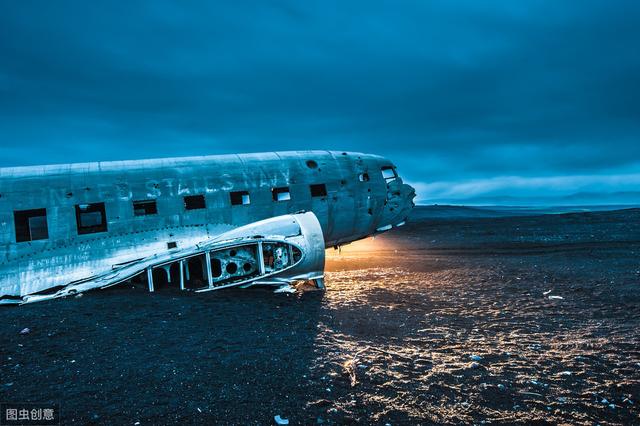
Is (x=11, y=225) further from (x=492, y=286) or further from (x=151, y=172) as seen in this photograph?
(x=492, y=286)

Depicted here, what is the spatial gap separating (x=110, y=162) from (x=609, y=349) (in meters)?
16.3

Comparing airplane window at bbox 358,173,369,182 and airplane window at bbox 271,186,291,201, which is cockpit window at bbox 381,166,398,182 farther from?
airplane window at bbox 271,186,291,201

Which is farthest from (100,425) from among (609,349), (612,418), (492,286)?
(492,286)

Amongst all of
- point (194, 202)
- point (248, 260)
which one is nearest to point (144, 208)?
point (194, 202)

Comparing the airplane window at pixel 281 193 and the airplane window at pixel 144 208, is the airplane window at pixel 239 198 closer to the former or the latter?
the airplane window at pixel 281 193

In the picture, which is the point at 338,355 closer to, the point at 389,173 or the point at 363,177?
the point at 363,177

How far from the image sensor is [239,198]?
544 inches

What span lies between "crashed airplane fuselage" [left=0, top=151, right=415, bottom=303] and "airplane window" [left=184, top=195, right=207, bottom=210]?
0.12ft

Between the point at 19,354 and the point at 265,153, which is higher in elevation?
the point at 265,153

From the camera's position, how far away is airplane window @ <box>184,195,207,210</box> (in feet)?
43.4

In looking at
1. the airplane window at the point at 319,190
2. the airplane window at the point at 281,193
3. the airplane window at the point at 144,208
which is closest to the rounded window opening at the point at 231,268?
the airplane window at the point at 281,193

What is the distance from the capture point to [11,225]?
11727 mm

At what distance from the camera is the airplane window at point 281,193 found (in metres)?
14.2

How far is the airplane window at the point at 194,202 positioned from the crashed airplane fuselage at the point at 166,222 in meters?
0.04
